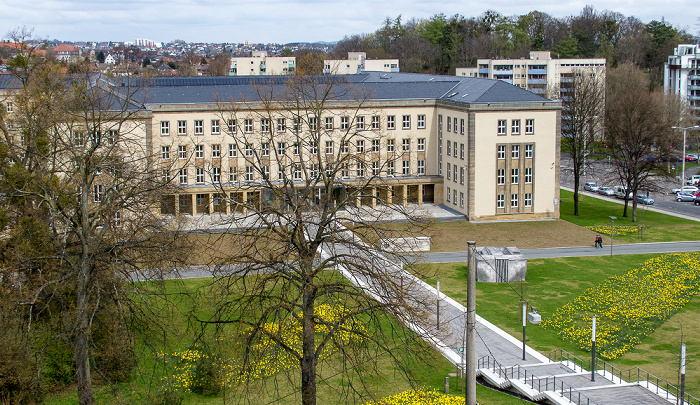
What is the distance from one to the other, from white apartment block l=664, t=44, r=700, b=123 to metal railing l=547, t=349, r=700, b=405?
296 feet

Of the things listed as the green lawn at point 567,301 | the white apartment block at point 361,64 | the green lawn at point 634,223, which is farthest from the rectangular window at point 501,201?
the white apartment block at point 361,64

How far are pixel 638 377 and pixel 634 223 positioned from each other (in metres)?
33.3

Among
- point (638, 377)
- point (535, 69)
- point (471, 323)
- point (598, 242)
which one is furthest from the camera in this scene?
point (535, 69)

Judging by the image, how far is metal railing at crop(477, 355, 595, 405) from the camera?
84.4ft

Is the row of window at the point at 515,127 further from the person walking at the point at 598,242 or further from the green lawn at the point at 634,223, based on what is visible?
the person walking at the point at 598,242

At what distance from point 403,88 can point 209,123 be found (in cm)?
1696

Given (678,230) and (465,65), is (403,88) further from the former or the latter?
(465,65)

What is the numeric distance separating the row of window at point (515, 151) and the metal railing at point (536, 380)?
30558 millimetres

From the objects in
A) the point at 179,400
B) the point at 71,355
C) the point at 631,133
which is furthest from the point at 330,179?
the point at 631,133

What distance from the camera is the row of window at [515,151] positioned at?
59356mm

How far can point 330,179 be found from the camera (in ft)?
75.9

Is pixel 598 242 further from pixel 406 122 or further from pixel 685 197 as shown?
pixel 685 197

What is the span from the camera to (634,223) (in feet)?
196

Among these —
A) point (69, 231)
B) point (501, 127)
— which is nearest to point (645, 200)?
point (501, 127)
